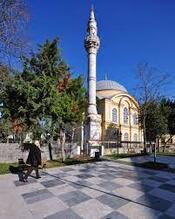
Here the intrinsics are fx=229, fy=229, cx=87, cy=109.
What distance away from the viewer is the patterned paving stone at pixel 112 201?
6.44 metres

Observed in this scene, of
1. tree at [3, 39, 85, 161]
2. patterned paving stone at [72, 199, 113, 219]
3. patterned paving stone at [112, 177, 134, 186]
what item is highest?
tree at [3, 39, 85, 161]

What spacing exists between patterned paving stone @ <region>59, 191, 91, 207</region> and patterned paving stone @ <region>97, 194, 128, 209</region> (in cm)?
46

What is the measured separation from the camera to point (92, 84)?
1236 inches

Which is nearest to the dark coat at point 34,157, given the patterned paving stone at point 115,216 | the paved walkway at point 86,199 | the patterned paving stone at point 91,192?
the paved walkway at point 86,199

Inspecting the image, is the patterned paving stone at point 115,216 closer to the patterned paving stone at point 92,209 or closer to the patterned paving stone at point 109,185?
the patterned paving stone at point 92,209

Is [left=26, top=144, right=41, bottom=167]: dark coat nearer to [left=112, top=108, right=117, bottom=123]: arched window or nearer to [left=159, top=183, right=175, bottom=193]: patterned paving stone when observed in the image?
[left=159, top=183, right=175, bottom=193]: patterned paving stone

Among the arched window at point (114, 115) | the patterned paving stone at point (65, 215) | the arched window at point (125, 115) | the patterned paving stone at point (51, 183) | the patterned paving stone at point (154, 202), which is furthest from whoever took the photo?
the arched window at point (125, 115)

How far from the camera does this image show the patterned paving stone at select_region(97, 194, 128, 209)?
6.44m

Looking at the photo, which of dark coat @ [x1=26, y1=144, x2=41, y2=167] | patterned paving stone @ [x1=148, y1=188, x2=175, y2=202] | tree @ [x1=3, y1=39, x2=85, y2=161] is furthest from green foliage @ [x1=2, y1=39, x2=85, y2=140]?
patterned paving stone @ [x1=148, y1=188, x2=175, y2=202]

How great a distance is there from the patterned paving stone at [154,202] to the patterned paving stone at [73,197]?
1670 mm

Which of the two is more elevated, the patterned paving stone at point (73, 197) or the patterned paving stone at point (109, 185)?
Result: the patterned paving stone at point (109, 185)

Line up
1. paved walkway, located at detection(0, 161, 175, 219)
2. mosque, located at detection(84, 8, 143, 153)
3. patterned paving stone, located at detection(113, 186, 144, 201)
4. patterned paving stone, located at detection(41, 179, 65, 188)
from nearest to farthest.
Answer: paved walkway, located at detection(0, 161, 175, 219), patterned paving stone, located at detection(113, 186, 144, 201), patterned paving stone, located at detection(41, 179, 65, 188), mosque, located at detection(84, 8, 143, 153)

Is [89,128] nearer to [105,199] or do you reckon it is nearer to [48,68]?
[48,68]

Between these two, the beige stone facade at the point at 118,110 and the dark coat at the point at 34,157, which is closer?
the dark coat at the point at 34,157
